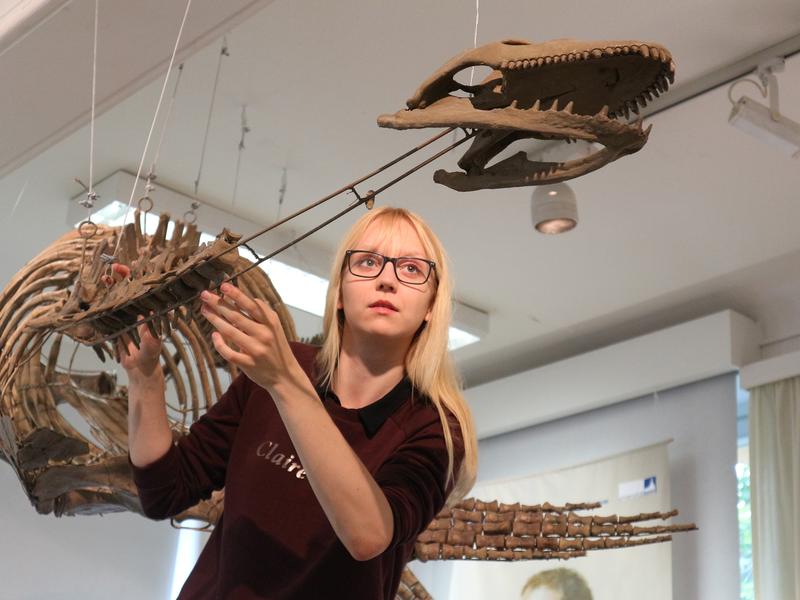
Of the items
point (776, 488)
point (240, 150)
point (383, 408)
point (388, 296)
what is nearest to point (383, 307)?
point (388, 296)

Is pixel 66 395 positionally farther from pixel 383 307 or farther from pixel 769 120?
pixel 769 120

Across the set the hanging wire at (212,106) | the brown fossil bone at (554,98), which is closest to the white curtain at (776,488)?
the hanging wire at (212,106)

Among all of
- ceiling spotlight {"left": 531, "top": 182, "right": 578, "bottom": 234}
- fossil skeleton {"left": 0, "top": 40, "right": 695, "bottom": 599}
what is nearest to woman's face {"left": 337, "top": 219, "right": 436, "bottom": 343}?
fossil skeleton {"left": 0, "top": 40, "right": 695, "bottom": 599}

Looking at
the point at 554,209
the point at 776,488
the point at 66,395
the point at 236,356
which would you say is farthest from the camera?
the point at 776,488

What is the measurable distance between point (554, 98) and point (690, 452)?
4.11 metres

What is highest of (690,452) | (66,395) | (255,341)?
(690,452)

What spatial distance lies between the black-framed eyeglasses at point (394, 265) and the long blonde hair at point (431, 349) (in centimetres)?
3

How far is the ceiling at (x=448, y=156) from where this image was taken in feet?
10.2

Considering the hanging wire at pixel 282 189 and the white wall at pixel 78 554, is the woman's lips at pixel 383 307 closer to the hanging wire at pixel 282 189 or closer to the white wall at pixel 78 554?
the hanging wire at pixel 282 189

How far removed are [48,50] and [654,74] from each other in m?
2.06

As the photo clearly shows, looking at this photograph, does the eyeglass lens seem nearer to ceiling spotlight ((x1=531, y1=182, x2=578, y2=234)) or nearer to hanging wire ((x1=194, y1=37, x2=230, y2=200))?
hanging wire ((x1=194, y1=37, x2=230, y2=200))

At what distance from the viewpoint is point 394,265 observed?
1.65 meters

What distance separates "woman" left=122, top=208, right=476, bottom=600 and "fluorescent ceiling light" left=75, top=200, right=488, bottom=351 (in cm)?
280

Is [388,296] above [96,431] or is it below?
below
